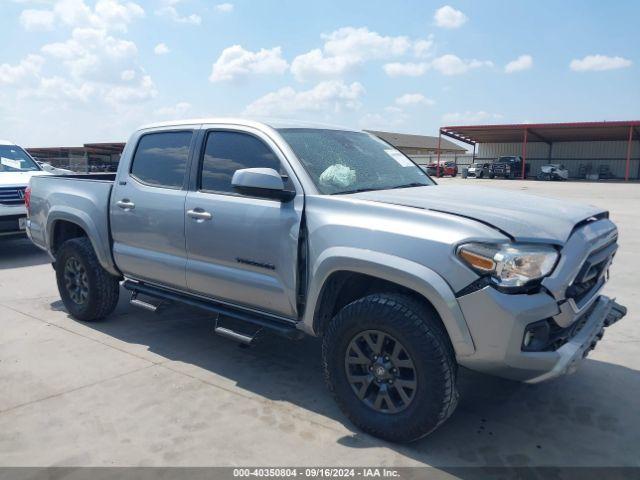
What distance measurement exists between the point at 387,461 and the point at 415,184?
2052mm

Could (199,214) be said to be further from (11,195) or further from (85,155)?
(85,155)

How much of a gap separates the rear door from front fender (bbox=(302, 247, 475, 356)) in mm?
1414

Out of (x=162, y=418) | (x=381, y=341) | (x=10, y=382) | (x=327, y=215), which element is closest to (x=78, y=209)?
(x=10, y=382)

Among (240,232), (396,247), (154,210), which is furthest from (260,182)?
(154,210)

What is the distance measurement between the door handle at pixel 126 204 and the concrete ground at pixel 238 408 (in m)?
1.22

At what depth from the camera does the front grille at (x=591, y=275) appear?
2957 mm

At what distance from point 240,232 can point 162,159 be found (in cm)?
128

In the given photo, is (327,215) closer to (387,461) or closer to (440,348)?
(440,348)

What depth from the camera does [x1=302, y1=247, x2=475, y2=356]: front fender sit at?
2797 mm

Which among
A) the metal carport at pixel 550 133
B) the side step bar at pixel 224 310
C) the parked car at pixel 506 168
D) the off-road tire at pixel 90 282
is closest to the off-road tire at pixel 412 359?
the side step bar at pixel 224 310

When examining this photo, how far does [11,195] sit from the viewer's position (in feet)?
28.0

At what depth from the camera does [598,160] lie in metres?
47.8

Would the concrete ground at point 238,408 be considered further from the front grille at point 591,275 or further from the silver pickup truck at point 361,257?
the front grille at point 591,275

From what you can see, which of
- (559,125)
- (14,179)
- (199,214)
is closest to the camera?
(199,214)
